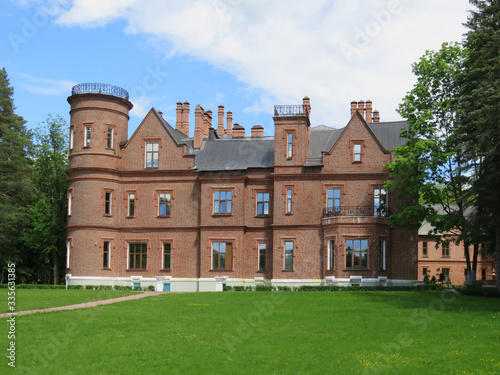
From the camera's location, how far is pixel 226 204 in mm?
45688

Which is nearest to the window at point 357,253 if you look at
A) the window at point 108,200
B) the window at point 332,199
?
the window at point 332,199

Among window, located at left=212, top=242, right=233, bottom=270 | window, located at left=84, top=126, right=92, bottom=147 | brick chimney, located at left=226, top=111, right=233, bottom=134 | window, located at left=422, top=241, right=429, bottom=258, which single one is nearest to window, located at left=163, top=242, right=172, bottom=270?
window, located at left=212, top=242, right=233, bottom=270

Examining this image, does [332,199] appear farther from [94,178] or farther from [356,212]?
[94,178]

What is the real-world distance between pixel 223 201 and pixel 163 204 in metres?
4.60

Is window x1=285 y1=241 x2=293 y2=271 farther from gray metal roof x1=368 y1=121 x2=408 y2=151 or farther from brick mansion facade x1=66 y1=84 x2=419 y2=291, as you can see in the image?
gray metal roof x1=368 y1=121 x2=408 y2=151

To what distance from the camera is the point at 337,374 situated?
47.1ft

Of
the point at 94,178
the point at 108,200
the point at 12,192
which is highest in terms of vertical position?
the point at 94,178

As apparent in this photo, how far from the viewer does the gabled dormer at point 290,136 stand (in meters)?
44.5

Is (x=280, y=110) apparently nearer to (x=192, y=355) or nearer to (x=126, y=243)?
(x=126, y=243)

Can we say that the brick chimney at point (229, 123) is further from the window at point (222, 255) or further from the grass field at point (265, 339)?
the grass field at point (265, 339)

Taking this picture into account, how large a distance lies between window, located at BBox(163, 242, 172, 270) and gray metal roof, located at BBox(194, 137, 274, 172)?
6.06 m

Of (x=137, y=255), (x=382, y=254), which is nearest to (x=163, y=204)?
(x=137, y=255)

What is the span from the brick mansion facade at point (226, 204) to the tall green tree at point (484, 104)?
1175 centimetres

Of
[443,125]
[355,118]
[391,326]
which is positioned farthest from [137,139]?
[391,326]
